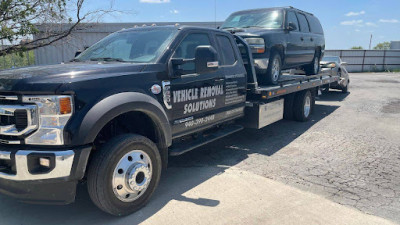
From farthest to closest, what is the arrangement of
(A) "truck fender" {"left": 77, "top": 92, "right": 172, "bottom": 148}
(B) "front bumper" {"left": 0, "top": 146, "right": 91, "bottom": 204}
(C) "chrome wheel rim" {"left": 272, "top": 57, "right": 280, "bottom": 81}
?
(C) "chrome wheel rim" {"left": 272, "top": 57, "right": 280, "bottom": 81} < (A) "truck fender" {"left": 77, "top": 92, "right": 172, "bottom": 148} < (B) "front bumper" {"left": 0, "top": 146, "right": 91, "bottom": 204}

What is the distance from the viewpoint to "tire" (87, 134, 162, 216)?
3059 mm

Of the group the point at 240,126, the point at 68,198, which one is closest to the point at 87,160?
the point at 68,198

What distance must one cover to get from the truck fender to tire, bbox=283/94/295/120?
15.3ft

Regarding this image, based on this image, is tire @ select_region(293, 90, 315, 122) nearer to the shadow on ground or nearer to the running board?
the shadow on ground

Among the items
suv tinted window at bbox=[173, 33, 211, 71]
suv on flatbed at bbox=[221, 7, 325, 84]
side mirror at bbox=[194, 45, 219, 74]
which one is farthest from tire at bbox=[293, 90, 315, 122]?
side mirror at bbox=[194, 45, 219, 74]

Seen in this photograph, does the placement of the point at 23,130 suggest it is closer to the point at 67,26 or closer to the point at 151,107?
the point at 151,107

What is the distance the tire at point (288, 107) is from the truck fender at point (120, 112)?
15.3 feet

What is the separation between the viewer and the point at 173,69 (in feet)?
12.6

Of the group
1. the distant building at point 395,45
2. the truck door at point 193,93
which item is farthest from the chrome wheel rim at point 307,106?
the distant building at point 395,45

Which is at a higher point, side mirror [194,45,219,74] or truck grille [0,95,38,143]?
side mirror [194,45,219,74]

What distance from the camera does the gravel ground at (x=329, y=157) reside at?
398cm

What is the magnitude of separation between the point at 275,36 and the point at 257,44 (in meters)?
0.62

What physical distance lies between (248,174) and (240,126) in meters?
1.23

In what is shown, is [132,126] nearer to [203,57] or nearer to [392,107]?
[203,57]
